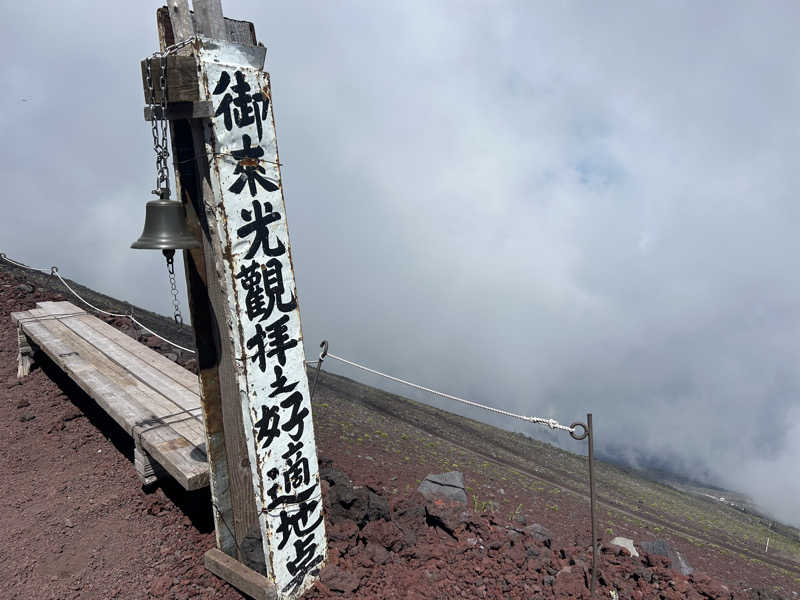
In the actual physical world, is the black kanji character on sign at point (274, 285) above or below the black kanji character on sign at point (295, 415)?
above

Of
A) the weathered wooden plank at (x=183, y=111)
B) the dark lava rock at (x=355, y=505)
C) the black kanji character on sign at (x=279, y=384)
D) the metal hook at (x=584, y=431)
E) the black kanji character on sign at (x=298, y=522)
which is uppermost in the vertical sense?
the weathered wooden plank at (x=183, y=111)

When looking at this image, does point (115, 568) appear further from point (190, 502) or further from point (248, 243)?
point (248, 243)

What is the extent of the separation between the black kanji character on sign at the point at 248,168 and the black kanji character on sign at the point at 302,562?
2.36 meters

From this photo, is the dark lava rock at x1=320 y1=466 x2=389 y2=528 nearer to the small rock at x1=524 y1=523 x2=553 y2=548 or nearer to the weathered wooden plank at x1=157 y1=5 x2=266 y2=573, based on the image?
the weathered wooden plank at x1=157 y1=5 x2=266 y2=573

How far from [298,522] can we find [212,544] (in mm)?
1165

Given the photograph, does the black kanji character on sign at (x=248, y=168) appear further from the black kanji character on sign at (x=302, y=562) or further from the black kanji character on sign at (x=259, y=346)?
the black kanji character on sign at (x=302, y=562)

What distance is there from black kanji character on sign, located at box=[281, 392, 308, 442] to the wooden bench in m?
1.03

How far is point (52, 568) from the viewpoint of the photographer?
13.4ft

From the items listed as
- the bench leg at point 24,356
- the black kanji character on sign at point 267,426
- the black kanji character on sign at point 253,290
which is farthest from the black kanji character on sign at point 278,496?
the bench leg at point 24,356

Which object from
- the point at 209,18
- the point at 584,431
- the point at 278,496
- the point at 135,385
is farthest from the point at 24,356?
the point at 584,431

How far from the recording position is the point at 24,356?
7977 mm

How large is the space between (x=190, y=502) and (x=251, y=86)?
3681 millimetres

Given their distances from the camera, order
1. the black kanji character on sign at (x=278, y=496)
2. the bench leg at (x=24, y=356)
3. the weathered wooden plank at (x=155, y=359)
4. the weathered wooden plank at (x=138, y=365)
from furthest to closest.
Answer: the bench leg at (x=24, y=356) < the weathered wooden plank at (x=155, y=359) < the weathered wooden plank at (x=138, y=365) < the black kanji character on sign at (x=278, y=496)

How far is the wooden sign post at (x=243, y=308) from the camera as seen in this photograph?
2977mm
